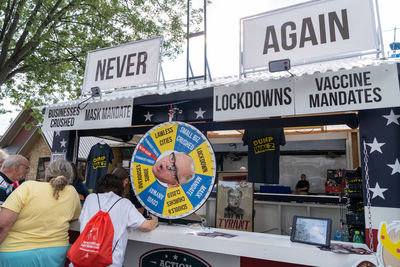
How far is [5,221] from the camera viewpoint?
2.41 m

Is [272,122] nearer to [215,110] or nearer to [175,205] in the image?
[215,110]

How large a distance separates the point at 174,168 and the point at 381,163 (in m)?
2.27

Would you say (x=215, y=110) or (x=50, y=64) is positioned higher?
(x=50, y=64)

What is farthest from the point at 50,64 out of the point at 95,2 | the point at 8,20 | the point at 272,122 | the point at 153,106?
the point at 272,122

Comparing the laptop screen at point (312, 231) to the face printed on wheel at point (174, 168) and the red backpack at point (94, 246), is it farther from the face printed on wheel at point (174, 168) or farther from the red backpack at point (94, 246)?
the red backpack at point (94, 246)

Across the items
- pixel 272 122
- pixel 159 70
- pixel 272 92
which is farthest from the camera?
pixel 159 70

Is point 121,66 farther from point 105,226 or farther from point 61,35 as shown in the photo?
point 61,35

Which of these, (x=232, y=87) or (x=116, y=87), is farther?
(x=116, y=87)

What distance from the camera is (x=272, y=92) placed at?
3232 millimetres

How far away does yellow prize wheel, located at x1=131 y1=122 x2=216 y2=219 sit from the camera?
3230 mm

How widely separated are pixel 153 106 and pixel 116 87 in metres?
0.79

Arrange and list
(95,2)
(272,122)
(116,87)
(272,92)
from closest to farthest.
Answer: (272,92)
(272,122)
(116,87)
(95,2)

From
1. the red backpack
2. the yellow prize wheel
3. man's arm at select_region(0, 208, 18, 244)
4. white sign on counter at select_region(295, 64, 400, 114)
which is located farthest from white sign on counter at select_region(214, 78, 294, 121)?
man's arm at select_region(0, 208, 18, 244)

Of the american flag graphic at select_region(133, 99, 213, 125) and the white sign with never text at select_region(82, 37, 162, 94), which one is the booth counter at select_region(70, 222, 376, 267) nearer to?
the american flag graphic at select_region(133, 99, 213, 125)
